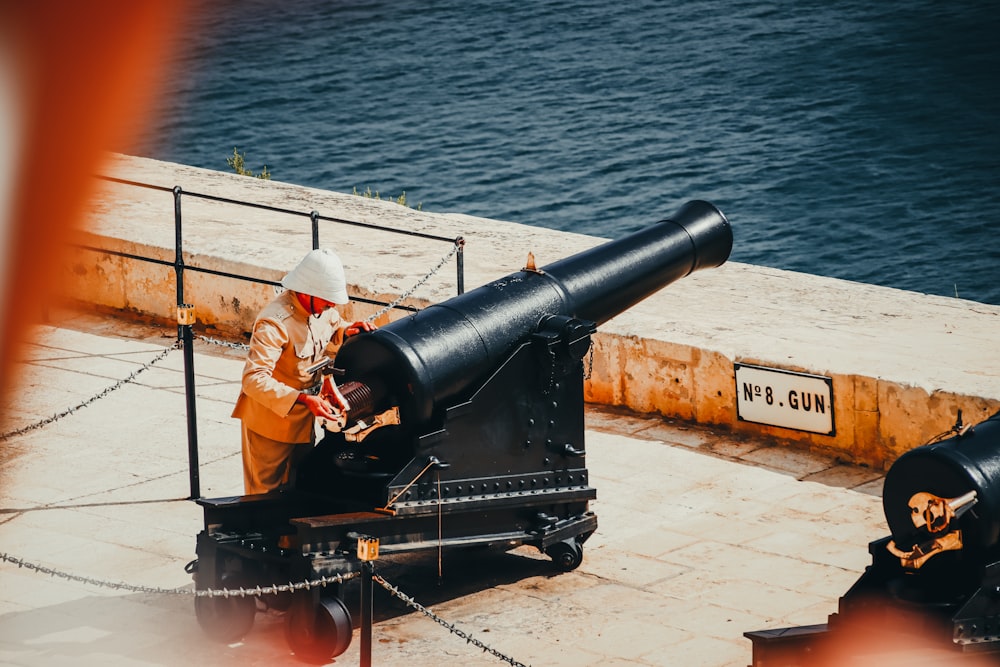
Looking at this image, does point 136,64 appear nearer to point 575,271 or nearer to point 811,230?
point 575,271

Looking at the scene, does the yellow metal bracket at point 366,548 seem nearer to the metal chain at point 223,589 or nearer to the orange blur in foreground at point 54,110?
the metal chain at point 223,589

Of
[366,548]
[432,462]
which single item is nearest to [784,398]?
[432,462]

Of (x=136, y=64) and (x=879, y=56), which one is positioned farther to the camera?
(x=879, y=56)

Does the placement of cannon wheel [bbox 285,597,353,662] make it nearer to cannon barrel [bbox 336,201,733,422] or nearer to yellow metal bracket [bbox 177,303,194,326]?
cannon barrel [bbox 336,201,733,422]

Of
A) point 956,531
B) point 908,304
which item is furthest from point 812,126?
point 956,531

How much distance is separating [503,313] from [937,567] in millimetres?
2082

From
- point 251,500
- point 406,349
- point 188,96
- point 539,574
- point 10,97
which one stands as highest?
point 188,96

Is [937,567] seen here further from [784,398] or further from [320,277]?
[784,398]

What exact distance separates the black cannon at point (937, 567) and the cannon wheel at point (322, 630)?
66.5 inches

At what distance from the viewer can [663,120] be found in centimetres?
3095

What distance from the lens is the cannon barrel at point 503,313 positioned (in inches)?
216

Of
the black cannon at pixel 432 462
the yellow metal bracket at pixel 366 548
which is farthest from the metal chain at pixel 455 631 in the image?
the black cannon at pixel 432 462

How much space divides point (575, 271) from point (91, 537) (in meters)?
2.39

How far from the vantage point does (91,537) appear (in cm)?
647
